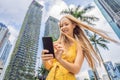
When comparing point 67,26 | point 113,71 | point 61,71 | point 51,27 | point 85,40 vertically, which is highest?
point 51,27

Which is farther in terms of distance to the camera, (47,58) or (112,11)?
(112,11)

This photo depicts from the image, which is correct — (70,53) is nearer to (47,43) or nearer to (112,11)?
(47,43)

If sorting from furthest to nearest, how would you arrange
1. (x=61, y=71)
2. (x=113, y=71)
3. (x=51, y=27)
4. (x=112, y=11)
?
(x=51, y=27) < (x=113, y=71) < (x=112, y=11) < (x=61, y=71)

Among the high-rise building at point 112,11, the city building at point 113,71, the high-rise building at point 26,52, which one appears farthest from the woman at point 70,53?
the city building at point 113,71

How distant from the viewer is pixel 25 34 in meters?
120

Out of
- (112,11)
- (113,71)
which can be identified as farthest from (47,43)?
(113,71)

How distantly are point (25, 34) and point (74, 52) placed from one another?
119068mm

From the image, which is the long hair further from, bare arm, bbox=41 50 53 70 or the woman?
bare arm, bbox=41 50 53 70

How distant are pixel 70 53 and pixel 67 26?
37cm

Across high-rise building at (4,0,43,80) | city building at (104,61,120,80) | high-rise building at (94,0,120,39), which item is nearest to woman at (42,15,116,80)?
high-rise building at (4,0,43,80)

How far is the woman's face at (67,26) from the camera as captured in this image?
8.18 feet

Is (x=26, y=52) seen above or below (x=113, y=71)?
above

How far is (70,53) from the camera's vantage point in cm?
229

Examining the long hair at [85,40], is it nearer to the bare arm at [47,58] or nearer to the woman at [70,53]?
the woman at [70,53]
